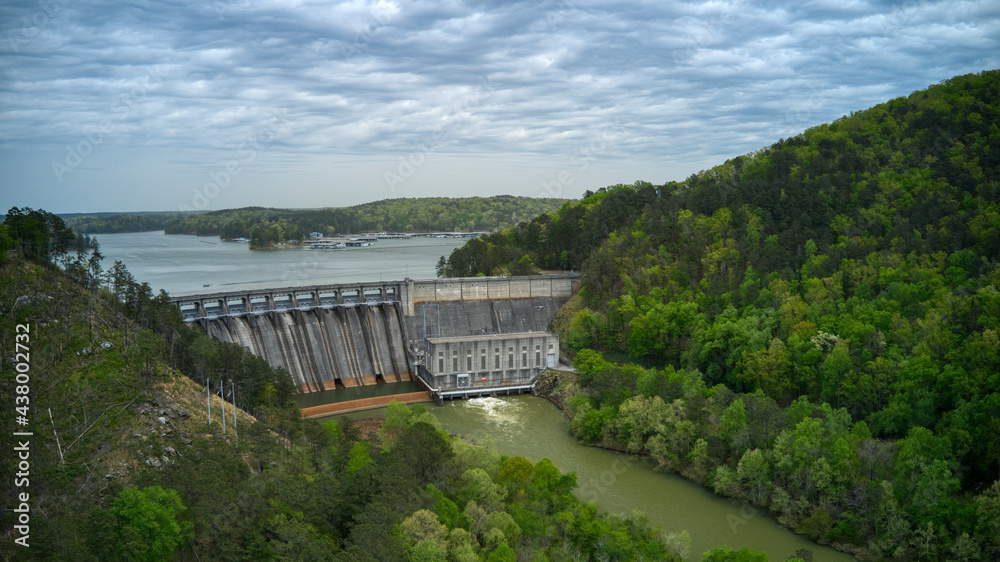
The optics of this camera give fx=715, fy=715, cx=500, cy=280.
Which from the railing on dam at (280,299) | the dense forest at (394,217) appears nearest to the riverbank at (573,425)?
the railing on dam at (280,299)

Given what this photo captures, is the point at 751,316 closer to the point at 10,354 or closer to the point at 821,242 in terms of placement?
the point at 821,242

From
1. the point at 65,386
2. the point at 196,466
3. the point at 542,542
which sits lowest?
the point at 542,542

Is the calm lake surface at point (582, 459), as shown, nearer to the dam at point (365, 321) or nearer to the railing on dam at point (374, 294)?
the dam at point (365, 321)

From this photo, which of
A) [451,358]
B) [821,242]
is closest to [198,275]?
[451,358]

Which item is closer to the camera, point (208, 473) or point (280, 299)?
point (208, 473)

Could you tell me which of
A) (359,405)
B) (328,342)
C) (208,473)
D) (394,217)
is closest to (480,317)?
(328,342)

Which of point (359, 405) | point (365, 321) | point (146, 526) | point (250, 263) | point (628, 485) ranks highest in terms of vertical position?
point (250, 263)

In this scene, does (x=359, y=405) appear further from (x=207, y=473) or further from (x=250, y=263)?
(x=250, y=263)
